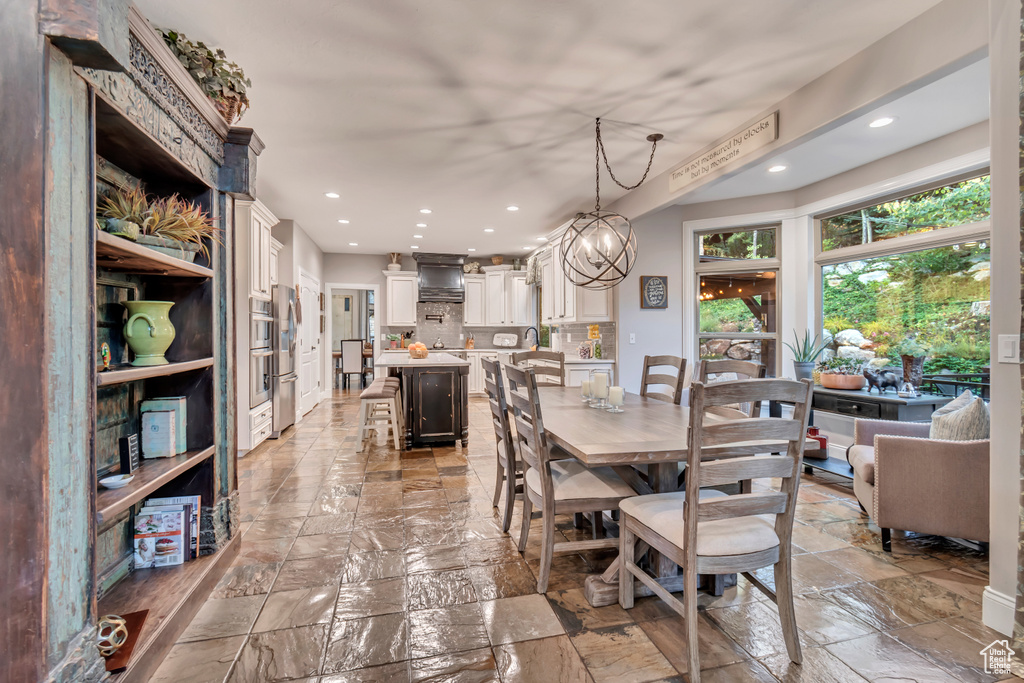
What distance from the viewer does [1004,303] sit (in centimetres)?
174

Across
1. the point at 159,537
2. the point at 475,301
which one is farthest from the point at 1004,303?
the point at 475,301

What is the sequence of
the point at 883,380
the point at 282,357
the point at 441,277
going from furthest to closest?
1. the point at 441,277
2. the point at 282,357
3. the point at 883,380

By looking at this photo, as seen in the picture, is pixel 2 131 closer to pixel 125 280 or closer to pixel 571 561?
pixel 125 280

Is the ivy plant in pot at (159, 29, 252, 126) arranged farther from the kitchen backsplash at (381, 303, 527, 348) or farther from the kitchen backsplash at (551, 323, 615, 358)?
the kitchen backsplash at (381, 303, 527, 348)

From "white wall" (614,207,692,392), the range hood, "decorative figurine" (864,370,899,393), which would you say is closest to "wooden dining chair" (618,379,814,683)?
"decorative figurine" (864,370,899,393)

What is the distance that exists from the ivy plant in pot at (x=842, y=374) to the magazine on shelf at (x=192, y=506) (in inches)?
188

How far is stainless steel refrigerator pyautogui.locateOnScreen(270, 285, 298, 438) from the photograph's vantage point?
4.96 m

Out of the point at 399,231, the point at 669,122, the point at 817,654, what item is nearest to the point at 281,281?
the point at 399,231

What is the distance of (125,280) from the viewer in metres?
1.89

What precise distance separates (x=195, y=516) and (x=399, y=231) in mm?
5069

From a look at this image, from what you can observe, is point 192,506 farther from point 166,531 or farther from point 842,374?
point 842,374

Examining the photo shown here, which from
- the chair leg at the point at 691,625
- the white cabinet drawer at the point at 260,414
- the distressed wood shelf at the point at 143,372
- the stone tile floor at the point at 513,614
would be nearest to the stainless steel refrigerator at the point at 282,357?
the white cabinet drawer at the point at 260,414

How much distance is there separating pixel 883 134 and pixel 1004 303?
2304 mm

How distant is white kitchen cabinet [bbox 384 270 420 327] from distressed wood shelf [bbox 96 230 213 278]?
6.07m
